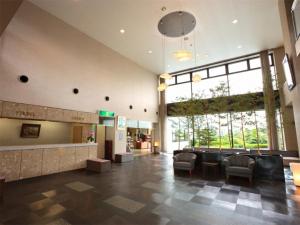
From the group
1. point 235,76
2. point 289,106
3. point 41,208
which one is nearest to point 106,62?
point 41,208

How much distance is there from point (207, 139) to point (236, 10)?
22.8ft

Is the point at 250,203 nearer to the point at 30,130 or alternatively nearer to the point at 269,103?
the point at 269,103

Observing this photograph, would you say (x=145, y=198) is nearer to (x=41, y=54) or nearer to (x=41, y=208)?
(x=41, y=208)

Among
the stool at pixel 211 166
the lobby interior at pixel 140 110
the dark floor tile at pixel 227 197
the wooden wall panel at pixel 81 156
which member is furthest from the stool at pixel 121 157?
the dark floor tile at pixel 227 197

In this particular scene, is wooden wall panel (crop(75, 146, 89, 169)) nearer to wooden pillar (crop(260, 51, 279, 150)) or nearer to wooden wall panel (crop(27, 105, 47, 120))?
wooden wall panel (crop(27, 105, 47, 120))

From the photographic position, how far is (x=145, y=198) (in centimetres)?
393

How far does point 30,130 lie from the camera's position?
633cm

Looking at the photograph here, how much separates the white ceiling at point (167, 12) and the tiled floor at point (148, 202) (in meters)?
6.77

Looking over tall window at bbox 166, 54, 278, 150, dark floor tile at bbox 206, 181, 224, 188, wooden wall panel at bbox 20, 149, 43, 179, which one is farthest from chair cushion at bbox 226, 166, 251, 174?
wooden wall panel at bbox 20, 149, 43, 179

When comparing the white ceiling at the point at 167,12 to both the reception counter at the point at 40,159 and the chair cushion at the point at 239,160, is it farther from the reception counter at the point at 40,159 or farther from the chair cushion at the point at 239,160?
the chair cushion at the point at 239,160

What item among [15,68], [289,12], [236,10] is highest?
[236,10]

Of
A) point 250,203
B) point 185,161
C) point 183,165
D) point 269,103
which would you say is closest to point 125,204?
point 250,203

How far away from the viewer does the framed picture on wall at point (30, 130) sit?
6180mm

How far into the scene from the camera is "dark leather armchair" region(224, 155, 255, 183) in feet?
17.0
